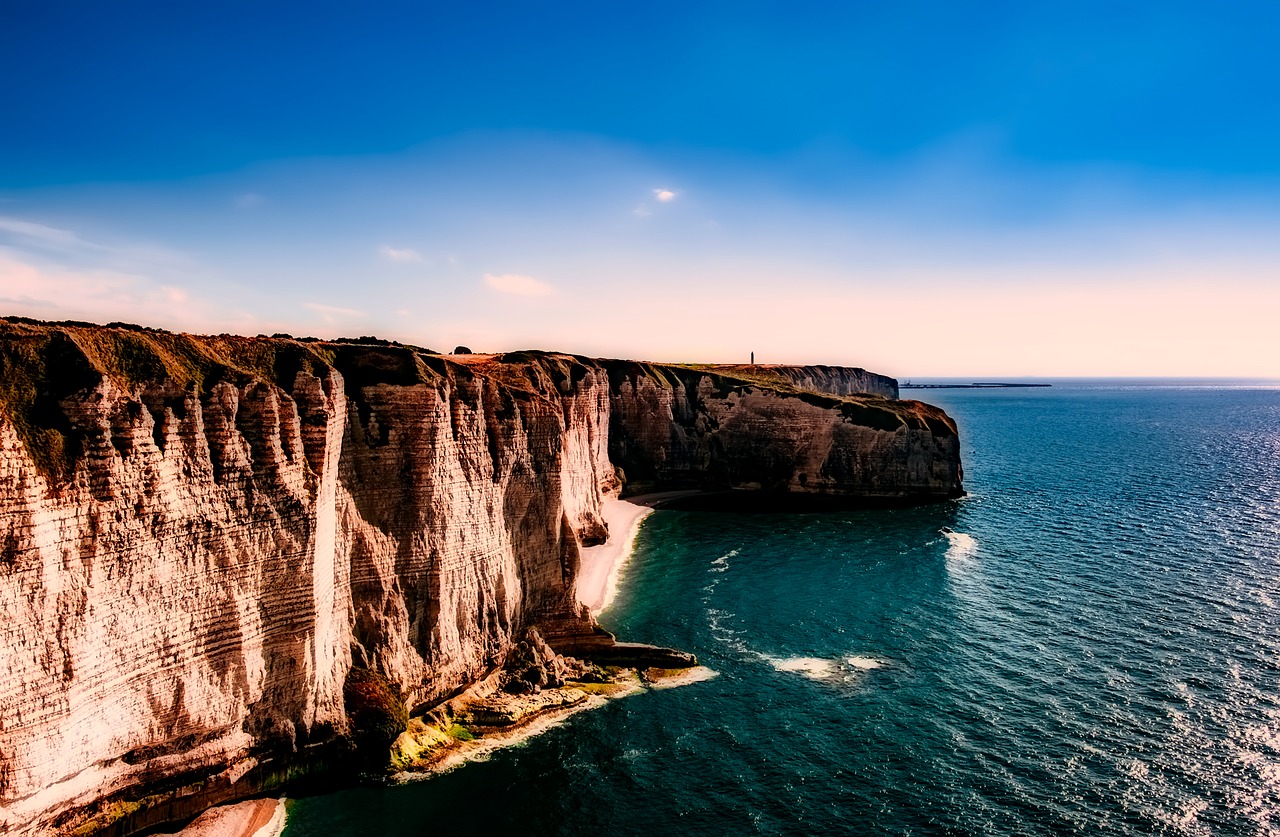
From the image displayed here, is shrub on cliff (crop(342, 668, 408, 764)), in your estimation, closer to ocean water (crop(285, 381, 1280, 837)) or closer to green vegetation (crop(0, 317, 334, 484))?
ocean water (crop(285, 381, 1280, 837))

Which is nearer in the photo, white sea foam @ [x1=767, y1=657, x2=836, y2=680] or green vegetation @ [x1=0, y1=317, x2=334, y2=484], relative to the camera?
green vegetation @ [x1=0, y1=317, x2=334, y2=484]

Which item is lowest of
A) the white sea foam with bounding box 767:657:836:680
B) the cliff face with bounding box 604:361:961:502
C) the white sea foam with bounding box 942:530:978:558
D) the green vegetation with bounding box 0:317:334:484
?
the white sea foam with bounding box 767:657:836:680

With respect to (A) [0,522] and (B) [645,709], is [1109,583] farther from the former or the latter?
(A) [0,522]

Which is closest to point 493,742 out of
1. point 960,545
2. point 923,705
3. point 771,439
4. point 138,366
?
point 923,705

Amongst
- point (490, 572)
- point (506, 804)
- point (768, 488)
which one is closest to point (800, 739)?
point (506, 804)

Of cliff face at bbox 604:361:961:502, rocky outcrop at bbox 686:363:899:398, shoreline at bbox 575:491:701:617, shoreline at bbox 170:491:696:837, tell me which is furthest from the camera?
rocky outcrop at bbox 686:363:899:398

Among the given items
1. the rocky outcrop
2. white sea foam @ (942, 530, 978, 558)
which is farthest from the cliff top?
the rocky outcrop
